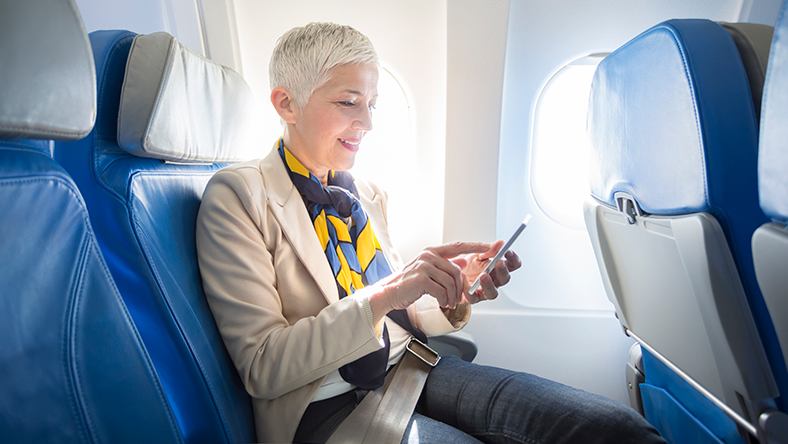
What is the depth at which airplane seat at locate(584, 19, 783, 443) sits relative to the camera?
0.73 meters

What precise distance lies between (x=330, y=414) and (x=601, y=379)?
159 cm

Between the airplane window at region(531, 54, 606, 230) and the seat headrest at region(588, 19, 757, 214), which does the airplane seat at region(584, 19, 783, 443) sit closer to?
the seat headrest at region(588, 19, 757, 214)

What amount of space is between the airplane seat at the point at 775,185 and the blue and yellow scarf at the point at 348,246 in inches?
32.6

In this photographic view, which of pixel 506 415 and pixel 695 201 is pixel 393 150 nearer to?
pixel 506 415

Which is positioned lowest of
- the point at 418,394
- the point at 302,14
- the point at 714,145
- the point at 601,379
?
the point at 601,379

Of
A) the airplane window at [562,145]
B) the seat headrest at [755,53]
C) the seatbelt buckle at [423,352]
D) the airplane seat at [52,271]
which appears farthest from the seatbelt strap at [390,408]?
the airplane window at [562,145]

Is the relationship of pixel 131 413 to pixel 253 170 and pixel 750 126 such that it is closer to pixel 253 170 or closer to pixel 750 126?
pixel 253 170

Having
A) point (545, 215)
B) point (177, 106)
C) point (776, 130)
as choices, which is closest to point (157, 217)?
point (177, 106)

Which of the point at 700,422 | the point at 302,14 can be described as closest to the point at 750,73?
the point at 700,422

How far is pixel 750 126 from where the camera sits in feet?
2.39

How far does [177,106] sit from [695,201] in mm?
1116

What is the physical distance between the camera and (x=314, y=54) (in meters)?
1.23

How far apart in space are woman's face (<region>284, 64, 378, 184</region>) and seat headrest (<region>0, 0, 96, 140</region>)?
73cm

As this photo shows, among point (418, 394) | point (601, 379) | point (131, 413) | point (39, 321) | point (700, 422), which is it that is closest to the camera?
point (39, 321)
